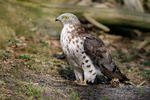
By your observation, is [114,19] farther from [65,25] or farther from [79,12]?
[65,25]

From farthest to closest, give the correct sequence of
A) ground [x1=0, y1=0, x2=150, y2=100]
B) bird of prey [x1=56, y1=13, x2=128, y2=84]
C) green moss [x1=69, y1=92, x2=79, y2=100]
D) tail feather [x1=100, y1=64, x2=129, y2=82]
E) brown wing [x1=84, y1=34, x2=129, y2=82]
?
1. tail feather [x1=100, y1=64, x2=129, y2=82]
2. brown wing [x1=84, y1=34, x2=129, y2=82]
3. bird of prey [x1=56, y1=13, x2=128, y2=84]
4. ground [x1=0, y1=0, x2=150, y2=100]
5. green moss [x1=69, y1=92, x2=79, y2=100]

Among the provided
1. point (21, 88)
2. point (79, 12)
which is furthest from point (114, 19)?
point (21, 88)

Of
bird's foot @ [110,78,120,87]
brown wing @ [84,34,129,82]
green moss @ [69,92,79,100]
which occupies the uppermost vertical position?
→ brown wing @ [84,34,129,82]

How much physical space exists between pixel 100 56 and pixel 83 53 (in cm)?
49

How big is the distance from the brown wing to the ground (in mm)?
323

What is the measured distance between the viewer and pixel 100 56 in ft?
23.7

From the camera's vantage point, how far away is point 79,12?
1299 cm

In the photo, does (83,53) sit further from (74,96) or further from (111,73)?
(74,96)

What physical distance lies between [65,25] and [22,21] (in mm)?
4133

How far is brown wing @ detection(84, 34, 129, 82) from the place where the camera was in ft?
23.0

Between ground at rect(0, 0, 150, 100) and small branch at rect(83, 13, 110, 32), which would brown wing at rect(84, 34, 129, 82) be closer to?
ground at rect(0, 0, 150, 100)

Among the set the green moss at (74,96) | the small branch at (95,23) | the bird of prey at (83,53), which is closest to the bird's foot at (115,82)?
the bird of prey at (83,53)

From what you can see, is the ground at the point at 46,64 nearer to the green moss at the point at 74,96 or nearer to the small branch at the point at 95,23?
the green moss at the point at 74,96

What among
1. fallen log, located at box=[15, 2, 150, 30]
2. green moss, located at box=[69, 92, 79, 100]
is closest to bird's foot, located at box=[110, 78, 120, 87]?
green moss, located at box=[69, 92, 79, 100]
